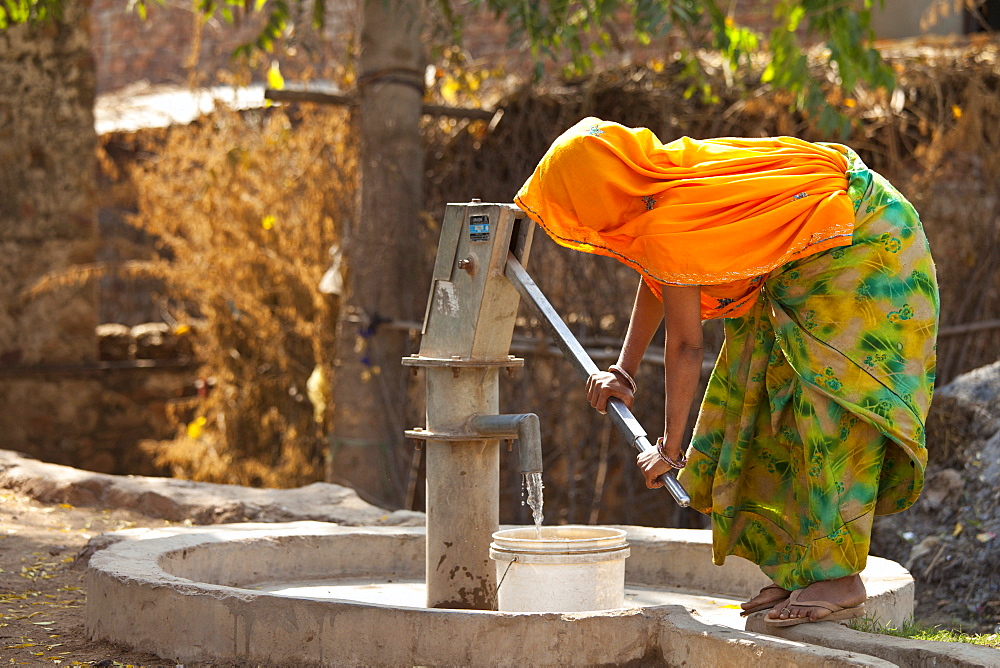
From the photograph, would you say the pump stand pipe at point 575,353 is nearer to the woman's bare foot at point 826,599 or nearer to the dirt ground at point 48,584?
the woman's bare foot at point 826,599

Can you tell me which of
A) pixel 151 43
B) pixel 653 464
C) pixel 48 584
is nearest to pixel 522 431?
pixel 653 464

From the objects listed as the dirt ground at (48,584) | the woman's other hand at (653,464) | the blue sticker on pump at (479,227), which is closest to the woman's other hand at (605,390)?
the woman's other hand at (653,464)

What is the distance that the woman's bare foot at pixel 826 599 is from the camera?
230 cm

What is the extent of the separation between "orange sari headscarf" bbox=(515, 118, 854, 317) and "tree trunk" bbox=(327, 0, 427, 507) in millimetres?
2937

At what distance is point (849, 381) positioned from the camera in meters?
2.29

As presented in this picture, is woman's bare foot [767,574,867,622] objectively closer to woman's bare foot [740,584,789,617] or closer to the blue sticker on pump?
woman's bare foot [740,584,789,617]

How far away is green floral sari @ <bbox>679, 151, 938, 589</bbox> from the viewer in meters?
2.29

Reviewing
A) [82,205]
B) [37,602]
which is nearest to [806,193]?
[37,602]

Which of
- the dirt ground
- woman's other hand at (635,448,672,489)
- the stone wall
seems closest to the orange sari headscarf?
woman's other hand at (635,448,672,489)

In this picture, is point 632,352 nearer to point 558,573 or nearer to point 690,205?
point 690,205

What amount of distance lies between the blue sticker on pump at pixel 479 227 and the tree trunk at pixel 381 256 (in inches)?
105

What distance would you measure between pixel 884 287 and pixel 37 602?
2.29m

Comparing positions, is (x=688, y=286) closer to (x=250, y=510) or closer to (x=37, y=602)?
(x=37, y=602)

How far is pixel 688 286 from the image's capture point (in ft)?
7.36
